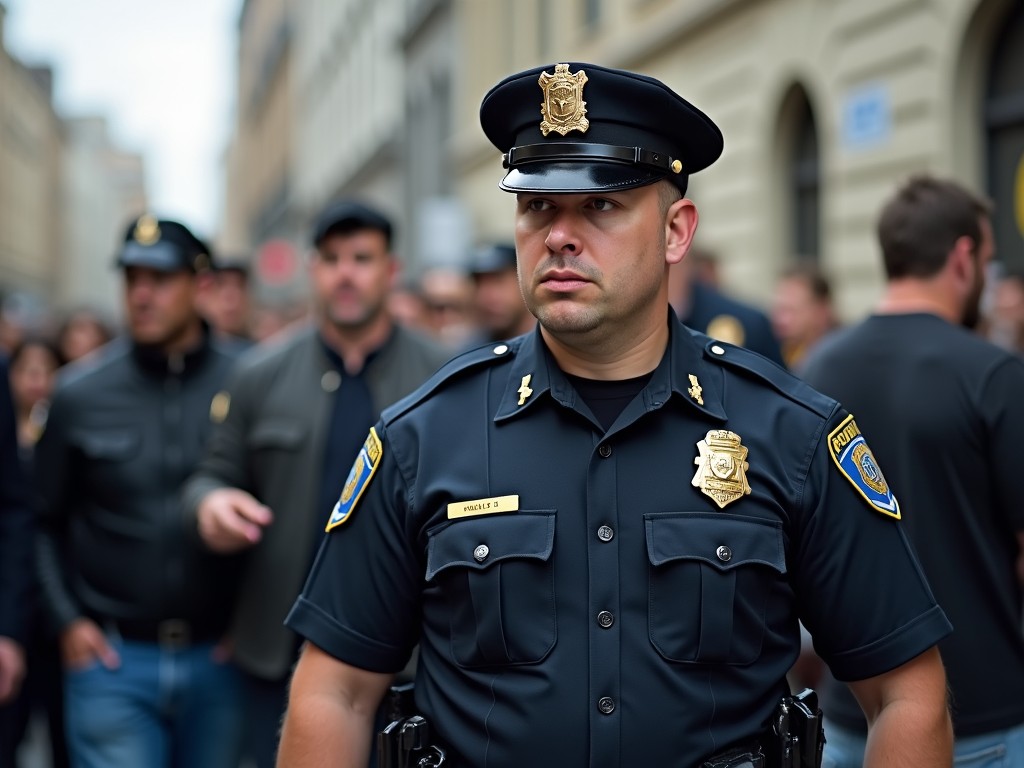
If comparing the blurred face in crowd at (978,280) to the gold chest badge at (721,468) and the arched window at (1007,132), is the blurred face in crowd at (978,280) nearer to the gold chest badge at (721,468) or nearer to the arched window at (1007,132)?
the gold chest badge at (721,468)

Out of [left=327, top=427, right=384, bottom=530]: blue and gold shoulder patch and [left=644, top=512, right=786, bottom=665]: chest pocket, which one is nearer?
[left=644, top=512, right=786, bottom=665]: chest pocket

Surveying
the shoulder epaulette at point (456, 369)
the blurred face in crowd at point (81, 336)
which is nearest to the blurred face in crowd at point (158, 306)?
the shoulder epaulette at point (456, 369)

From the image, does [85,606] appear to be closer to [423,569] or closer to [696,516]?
[423,569]

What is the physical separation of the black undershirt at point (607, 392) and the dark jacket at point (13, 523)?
246 centimetres

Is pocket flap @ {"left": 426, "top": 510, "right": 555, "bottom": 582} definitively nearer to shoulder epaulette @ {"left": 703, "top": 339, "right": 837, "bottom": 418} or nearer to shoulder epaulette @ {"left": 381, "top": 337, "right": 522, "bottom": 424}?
shoulder epaulette @ {"left": 381, "top": 337, "right": 522, "bottom": 424}

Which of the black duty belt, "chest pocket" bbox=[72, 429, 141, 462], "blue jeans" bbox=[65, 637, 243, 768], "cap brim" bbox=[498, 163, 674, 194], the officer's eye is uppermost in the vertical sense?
"cap brim" bbox=[498, 163, 674, 194]

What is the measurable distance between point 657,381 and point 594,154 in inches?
17.8

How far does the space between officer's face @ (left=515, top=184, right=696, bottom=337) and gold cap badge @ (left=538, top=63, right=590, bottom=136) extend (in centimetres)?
15

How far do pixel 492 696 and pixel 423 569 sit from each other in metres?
0.28

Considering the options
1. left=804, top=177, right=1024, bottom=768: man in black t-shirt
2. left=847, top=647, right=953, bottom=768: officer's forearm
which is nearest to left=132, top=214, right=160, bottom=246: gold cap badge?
left=804, top=177, right=1024, bottom=768: man in black t-shirt

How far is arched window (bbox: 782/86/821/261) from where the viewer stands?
12180 millimetres

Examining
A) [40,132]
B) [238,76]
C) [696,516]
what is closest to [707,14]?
[696,516]

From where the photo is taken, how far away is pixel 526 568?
2.62 meters

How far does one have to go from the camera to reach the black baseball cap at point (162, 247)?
16.9 feet
